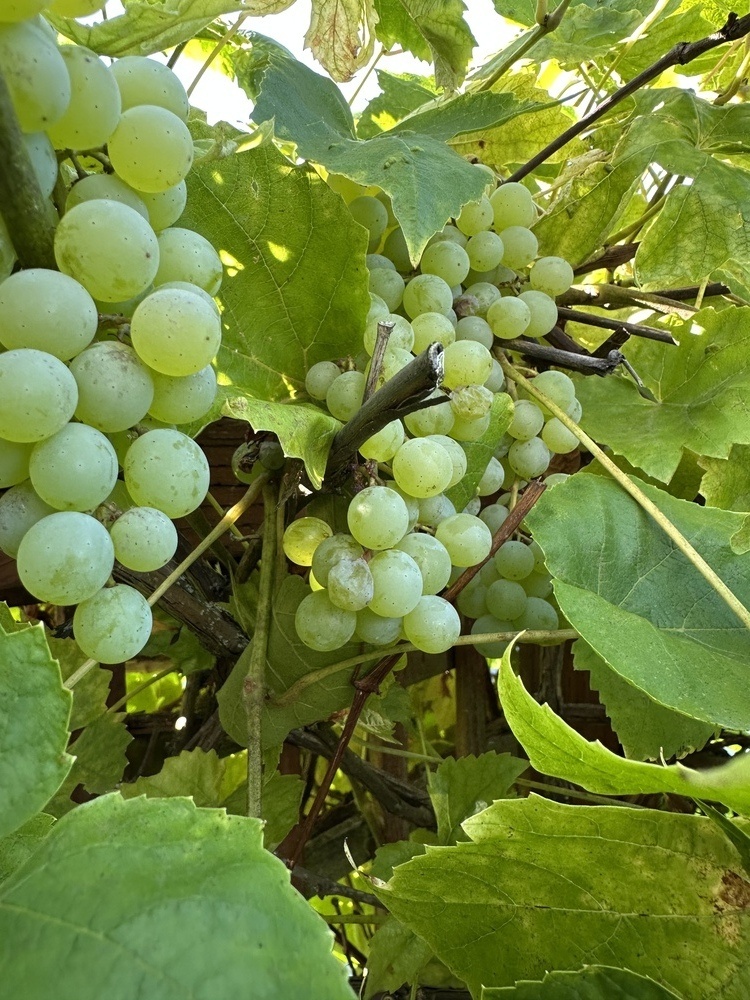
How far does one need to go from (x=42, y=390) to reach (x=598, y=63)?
0.84 meters

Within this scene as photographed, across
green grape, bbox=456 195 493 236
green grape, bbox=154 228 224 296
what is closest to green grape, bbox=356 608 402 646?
green grape, bbox=154 228 224 296

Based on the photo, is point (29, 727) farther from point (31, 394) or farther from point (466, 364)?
point (466, 364)

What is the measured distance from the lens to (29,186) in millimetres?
343

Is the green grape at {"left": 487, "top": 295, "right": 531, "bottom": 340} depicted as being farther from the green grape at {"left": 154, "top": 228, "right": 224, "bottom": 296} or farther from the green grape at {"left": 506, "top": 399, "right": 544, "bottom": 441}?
the green grape at {"left": 154, "top": 228, "right": 224, "bottom": 296}

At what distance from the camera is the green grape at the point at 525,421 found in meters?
0.61

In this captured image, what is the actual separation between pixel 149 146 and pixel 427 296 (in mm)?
249

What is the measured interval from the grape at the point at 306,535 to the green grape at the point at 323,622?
39 millimetres

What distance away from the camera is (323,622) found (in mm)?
473

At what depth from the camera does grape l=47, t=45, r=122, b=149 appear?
1.16 ft

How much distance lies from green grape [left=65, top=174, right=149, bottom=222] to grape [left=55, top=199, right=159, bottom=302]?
0.08 ft

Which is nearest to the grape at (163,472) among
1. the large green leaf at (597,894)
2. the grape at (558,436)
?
the large green leaf at (597,894)

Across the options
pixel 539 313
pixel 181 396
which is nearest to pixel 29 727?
pixel 181 396

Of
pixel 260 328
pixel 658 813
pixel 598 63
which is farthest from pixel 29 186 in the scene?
pixel 598 63

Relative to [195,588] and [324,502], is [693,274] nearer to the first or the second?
[324,502]
